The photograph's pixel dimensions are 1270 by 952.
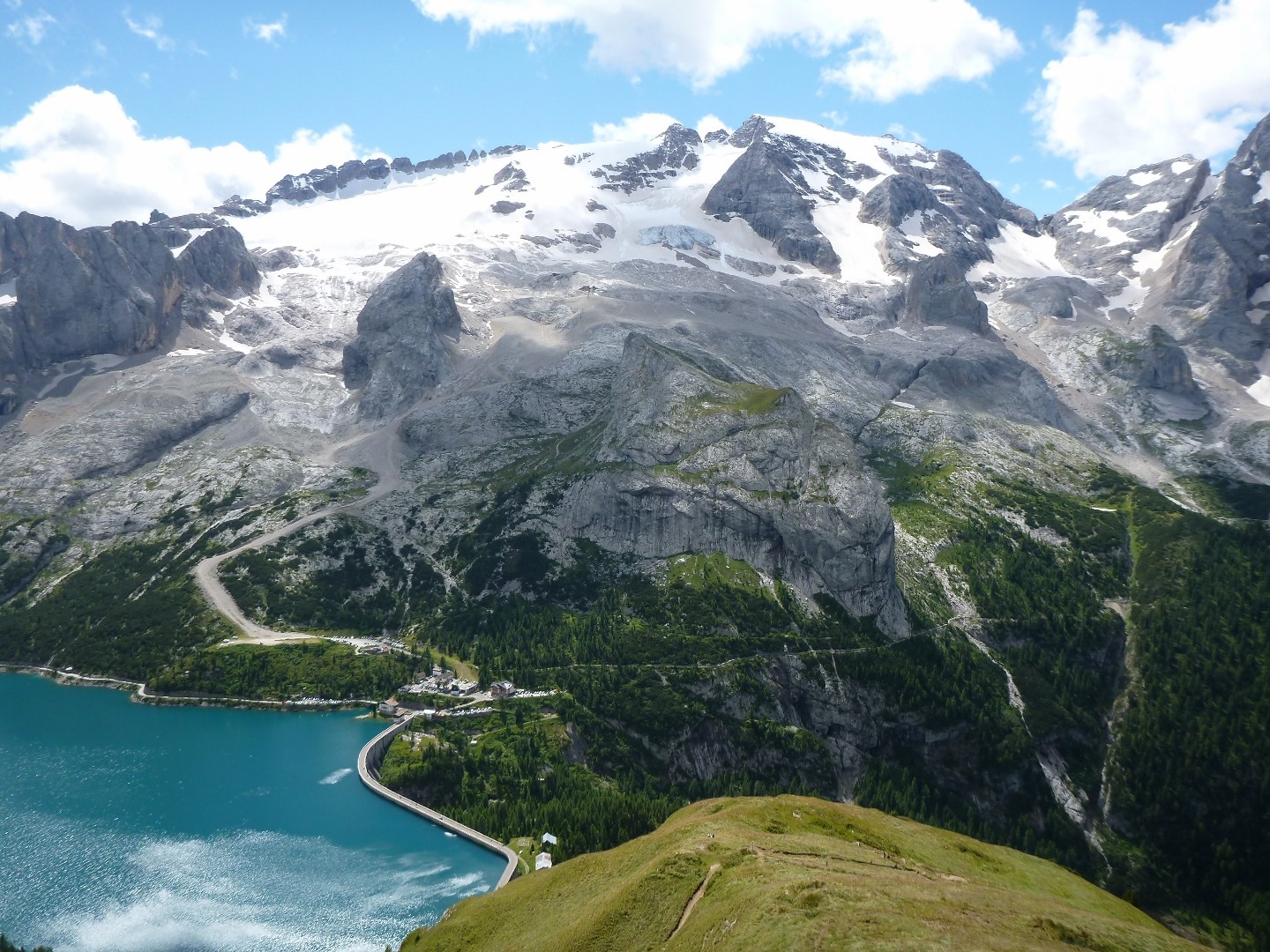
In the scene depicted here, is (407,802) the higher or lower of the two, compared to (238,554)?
lower

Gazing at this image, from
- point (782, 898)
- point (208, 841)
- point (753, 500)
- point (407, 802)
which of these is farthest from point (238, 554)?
point (782, 898)

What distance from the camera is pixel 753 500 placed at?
16488 cm

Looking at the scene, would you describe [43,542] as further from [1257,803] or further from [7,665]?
[1257,803]

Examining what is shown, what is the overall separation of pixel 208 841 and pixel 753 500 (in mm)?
112532

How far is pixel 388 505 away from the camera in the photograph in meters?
190

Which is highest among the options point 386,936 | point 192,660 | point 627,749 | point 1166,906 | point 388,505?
point 388,505

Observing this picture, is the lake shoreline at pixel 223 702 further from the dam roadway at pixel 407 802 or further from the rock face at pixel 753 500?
the rock face at pixel 753 500

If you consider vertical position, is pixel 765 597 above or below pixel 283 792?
above

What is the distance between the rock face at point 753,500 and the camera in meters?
158

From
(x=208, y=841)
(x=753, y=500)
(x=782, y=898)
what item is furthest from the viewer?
(x=753, y=500)

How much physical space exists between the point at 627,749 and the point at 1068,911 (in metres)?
70.2

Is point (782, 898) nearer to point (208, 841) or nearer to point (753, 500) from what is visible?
point (208, 841)

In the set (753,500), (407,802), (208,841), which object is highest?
(753,500)

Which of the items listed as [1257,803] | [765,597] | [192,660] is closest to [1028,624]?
[1257,803]
